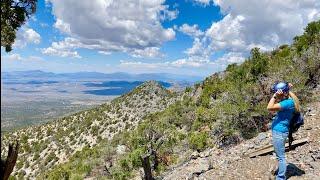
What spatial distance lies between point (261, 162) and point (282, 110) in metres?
3.58

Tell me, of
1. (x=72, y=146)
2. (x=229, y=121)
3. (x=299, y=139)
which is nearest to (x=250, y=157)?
(x=299, y=139)

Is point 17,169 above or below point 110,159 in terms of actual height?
below

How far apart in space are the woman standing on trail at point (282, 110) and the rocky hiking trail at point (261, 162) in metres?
1.49

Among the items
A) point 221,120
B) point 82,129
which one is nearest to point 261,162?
point 221,120

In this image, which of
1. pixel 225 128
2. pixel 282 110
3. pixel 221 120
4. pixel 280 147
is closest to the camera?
pixel 282 110

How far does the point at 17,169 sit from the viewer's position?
63.5m

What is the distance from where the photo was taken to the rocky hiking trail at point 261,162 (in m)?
11.9

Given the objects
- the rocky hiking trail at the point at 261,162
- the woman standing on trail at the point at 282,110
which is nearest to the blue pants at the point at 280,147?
the woman standing on trail at the point at 282,110

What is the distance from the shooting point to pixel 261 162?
43.3ft

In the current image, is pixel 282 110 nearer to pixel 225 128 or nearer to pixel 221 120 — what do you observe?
pixel 225 128

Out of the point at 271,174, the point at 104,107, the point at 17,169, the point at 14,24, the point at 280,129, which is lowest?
the point at 17,169

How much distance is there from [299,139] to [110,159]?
22.7 meters

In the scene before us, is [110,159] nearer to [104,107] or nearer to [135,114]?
[135,114]

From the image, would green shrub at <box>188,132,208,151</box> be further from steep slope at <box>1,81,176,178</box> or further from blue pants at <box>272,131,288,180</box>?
steep slope at <box>1,81,176,178</box>
